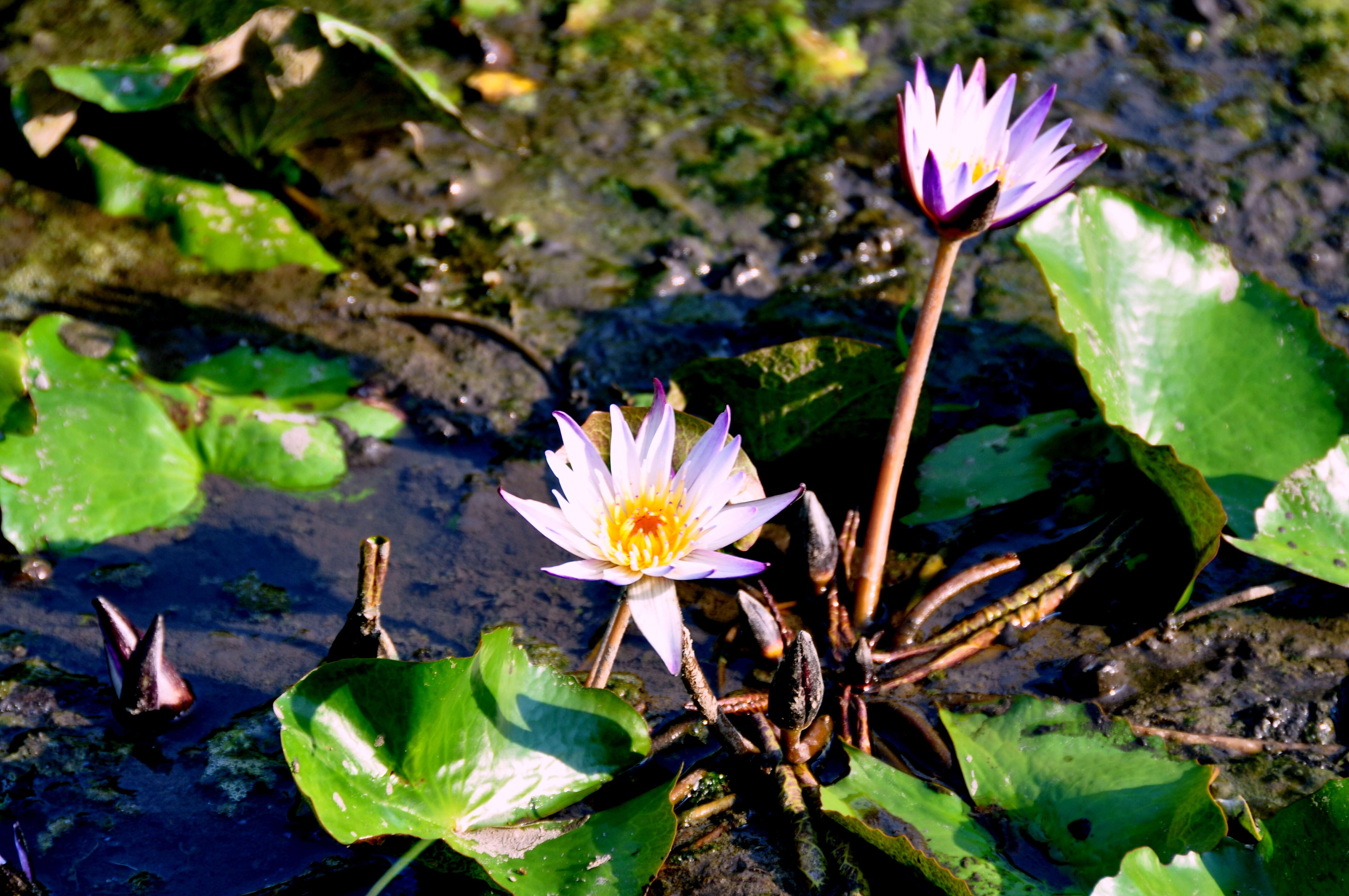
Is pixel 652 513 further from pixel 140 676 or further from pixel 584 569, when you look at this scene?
pixel 140 676

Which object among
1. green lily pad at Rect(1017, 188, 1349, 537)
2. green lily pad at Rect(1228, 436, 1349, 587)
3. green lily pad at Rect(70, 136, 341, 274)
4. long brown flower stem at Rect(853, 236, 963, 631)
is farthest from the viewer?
green lily pad at Rect(70, 136, 341, 274)

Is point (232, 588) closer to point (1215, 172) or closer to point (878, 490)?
point (878, 490)

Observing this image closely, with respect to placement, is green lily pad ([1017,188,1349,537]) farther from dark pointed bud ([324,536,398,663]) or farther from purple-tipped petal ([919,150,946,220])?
dark pointed bud ([324,536,398,663])

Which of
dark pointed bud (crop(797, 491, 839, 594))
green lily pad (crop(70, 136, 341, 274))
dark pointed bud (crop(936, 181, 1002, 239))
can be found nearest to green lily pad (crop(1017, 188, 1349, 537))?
dark pointed bud (crop(936, 181, 1002, 239))

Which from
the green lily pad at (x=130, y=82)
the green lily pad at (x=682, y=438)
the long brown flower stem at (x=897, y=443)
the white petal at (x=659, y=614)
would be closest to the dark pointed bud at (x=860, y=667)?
the long brown flower stem at (x=897, y=443)

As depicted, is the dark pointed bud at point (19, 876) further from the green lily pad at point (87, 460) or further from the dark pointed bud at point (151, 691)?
the green lily pad at point (87, 460)

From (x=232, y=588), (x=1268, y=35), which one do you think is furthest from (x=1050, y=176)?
(x=1268, y=35)

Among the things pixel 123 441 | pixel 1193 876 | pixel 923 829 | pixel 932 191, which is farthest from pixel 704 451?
pixel 123 441
